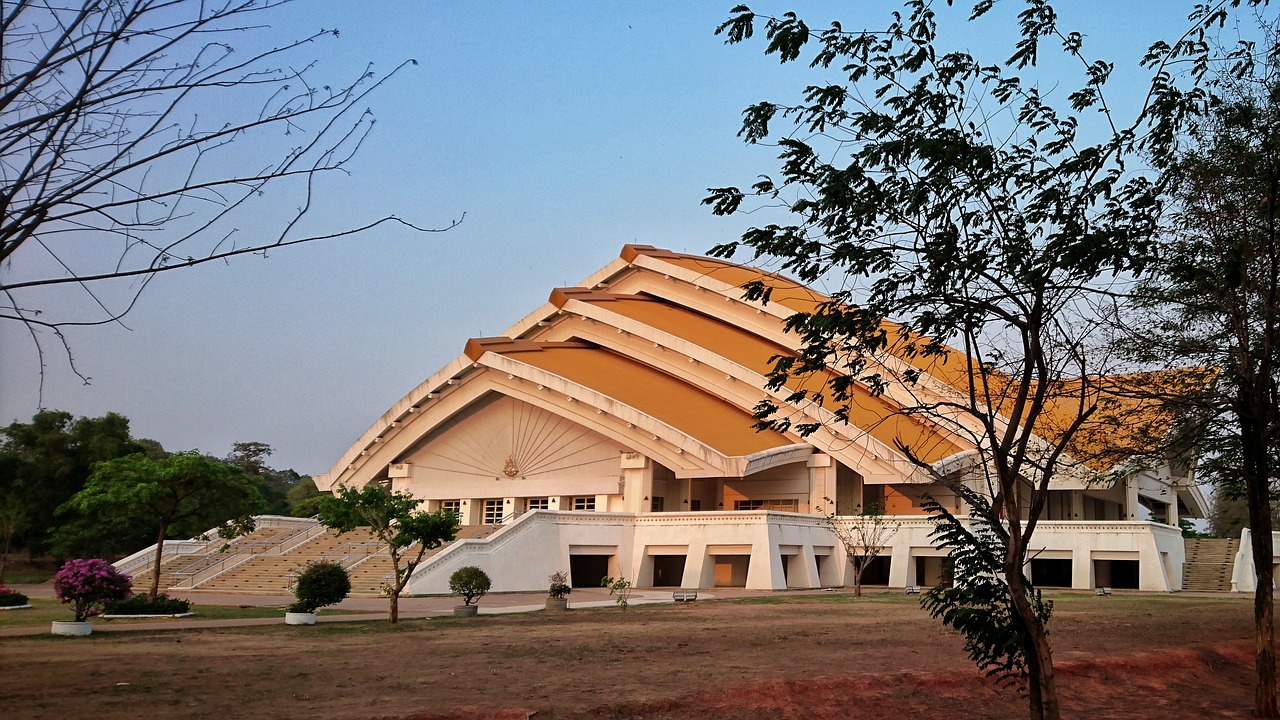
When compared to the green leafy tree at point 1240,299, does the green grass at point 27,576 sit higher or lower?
lower

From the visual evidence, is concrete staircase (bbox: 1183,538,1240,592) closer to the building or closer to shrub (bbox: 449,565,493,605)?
the building

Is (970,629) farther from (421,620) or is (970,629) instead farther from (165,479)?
(165,479)

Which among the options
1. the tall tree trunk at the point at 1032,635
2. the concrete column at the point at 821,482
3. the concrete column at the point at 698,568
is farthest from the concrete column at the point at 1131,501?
the tall tree trunk at the point at 1032,635

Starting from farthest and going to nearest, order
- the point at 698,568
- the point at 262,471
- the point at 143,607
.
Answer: the point at 262,471, the point at 698,568, the point at 143,607

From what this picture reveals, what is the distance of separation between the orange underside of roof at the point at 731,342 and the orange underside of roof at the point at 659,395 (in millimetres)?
2217

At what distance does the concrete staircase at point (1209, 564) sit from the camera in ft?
140

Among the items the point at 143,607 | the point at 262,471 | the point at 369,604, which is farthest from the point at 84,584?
the point at 262,471

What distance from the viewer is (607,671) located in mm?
15023

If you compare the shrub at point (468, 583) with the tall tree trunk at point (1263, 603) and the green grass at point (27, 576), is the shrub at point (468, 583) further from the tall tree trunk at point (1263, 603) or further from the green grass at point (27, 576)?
the green grass at point (27, 576)

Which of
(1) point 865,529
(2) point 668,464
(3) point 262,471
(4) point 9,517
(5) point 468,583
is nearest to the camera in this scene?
(5) point 468,583

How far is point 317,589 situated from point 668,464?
2286cm

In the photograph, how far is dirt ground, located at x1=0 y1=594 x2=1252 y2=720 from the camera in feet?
40.6

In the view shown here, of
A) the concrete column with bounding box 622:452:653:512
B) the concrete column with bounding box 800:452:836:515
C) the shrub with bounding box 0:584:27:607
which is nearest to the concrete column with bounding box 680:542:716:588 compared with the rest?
the concrete column with bounding box 622:452:653:512

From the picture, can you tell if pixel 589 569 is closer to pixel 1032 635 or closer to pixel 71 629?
pixel 71 629
